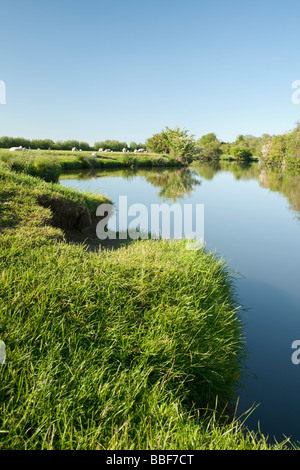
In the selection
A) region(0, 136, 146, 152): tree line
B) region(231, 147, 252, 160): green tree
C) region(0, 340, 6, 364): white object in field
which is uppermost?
region(231, 147, 252, 160): green tree

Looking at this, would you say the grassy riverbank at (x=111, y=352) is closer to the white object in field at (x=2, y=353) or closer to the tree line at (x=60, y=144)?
the white object in field at (x=2, y=353)

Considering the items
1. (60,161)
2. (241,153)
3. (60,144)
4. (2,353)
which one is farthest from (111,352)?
(241,153)

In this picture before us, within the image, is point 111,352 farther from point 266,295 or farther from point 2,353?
point 266,295

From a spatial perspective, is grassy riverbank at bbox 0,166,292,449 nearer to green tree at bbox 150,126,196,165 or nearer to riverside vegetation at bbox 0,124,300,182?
riverside vegetation at bbox 0,124,300,182

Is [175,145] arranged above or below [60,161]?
above

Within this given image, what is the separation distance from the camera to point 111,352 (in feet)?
7.19

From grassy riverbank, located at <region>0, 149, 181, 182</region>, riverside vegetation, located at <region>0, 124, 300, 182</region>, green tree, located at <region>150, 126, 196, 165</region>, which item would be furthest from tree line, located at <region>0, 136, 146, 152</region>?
green tree, located at <region>150, 126, 196, 165</region>

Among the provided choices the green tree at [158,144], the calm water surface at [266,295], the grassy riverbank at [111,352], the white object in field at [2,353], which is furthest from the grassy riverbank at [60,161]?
the green tree at [158,144]

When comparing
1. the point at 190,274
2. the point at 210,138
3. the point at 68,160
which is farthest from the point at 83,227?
the point at 210,138

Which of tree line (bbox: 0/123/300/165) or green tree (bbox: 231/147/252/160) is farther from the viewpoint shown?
green tree (bbox: 231/147/252/160)

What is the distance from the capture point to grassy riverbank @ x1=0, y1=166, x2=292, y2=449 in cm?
161

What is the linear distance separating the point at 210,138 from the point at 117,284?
106m

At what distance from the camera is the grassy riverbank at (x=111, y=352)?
1.61 metres
